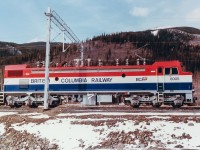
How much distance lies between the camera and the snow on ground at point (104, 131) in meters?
16.1

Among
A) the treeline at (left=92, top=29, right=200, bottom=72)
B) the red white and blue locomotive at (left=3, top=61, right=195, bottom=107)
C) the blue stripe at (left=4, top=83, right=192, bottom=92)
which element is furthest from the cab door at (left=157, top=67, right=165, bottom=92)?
the treeline at (left=92, top=29, right=200, bottom=72)

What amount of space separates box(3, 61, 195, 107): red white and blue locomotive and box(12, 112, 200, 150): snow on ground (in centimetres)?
1125

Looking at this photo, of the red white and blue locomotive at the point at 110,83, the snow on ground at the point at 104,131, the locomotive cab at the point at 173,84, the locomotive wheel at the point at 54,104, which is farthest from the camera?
the locomotive wheel at the point at 54,104

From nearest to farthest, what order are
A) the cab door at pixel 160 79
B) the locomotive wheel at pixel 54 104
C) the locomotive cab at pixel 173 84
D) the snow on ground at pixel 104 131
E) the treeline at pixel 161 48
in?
the snow on ground at pixel 104 131 < the locomotive cab at pixel 173 84 < the cab door at pixel 160 79 < the locomotive wheel at pixel 54 104 < the treeline at pixel 161 48

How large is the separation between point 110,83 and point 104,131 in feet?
49.3

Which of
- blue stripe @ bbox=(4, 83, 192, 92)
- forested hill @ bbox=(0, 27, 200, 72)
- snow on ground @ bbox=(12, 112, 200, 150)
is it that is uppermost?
forested hill @ bbox=(0, 27, 200, 72)

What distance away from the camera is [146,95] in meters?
31.5

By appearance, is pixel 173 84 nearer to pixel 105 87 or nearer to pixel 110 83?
pixel 110 83

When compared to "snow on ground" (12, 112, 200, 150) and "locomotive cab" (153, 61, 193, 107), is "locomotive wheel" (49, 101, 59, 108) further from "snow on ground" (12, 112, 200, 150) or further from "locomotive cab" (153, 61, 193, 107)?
"snow on ground" (12, 112, 200, 150)

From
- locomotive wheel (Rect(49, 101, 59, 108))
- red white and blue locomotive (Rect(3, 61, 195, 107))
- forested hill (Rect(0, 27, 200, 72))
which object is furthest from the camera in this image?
forested hill (Rect(0, 27, 200, 72))

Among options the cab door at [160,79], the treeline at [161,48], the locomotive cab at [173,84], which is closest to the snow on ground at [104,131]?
the locomotive cab at [173,84]

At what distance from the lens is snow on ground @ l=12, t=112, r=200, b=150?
52.9ft

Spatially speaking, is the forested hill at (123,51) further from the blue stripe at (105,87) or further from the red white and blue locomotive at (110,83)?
the blue stripe at (105,87)

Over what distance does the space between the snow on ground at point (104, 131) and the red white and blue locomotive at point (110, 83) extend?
36.9 ft
